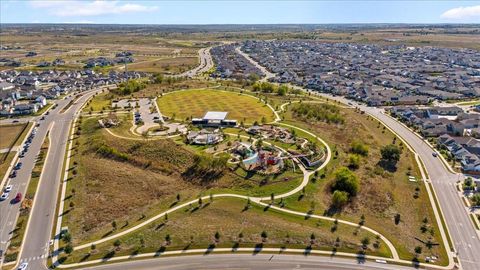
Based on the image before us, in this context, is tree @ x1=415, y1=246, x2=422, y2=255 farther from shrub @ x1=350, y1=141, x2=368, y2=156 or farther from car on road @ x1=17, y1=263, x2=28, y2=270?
car on road @ x1=17, y1=263, x2=28, y2=270

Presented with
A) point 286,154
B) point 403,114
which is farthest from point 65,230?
point 403,114

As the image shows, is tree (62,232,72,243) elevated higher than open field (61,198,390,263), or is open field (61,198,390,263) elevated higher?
tree (62,232,72,243)

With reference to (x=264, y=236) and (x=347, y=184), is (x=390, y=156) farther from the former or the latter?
(x=264, y=236)

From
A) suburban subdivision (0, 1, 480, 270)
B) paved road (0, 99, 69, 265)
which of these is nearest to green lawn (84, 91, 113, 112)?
suburban subdivision (0, 1, 480, 270)

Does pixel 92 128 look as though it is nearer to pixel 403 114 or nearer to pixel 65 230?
pixel 65 230

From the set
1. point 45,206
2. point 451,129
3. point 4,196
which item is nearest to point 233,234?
point 45,206

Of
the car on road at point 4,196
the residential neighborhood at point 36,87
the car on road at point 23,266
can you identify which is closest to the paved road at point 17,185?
the car on road at point 4,196
